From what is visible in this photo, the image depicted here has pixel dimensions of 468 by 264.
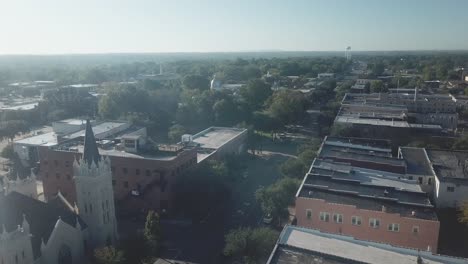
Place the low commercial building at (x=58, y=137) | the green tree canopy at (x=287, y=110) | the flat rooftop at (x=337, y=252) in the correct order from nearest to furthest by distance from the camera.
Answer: the flat rooftop at (x=337, y=252)
the low commercial building at (x=58, y=137)
the green tree canopy at (x=287, y=110)

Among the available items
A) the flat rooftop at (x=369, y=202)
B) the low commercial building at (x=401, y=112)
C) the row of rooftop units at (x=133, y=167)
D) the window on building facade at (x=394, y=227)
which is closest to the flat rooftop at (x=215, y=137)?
the row of rooftop units at (x=133, y=167)

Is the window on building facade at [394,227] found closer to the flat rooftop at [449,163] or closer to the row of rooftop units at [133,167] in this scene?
the flat rooftop at [449,163]

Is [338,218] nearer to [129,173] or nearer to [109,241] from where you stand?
[109,241]

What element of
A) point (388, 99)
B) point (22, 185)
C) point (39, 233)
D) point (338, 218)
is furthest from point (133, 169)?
point (388, 99)

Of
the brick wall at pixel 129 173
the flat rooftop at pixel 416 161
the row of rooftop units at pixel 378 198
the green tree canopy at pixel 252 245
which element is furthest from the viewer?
the flat rooftop at pixel 416 161

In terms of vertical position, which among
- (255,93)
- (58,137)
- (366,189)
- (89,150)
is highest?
(89,150)

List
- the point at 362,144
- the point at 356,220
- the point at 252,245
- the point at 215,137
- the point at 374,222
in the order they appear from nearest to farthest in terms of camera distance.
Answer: the point at 252,245 → the point at 374,222 → the point at 356,220 → the point at 362,144 → the point at 215,137

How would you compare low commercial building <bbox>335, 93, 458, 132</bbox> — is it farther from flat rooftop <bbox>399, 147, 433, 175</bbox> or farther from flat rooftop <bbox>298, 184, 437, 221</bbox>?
flat rooftop <bbox>298, 184, 437, 221</bbox>
